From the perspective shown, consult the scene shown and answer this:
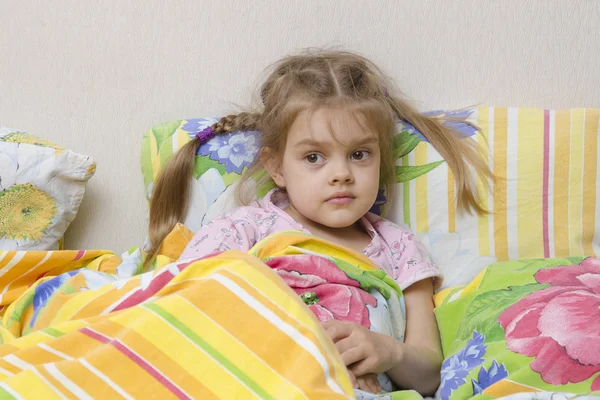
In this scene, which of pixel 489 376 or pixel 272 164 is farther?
pixel 272 164

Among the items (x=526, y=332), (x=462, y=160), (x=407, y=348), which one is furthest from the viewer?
(x=462, y=160)

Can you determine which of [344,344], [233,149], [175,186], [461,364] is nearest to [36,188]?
[175,186]

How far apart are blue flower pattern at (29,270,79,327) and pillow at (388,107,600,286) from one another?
619 millimetres

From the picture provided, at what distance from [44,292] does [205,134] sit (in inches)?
17.4

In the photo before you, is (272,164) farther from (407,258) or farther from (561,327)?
(561,327)

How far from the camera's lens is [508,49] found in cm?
132

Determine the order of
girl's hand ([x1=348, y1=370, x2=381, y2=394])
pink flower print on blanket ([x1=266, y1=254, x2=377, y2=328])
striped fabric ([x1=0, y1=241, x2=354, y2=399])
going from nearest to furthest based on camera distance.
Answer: striped fabric ([x1=0, y1=241, x2=354, y2=399])
girl's hand ([x1=348, y1=370, x2=381, y2=394])
pink flower print on blanket ([x1=266, y1=254, x2=377, y2=328])

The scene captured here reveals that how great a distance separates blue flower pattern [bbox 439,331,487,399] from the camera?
836 mm

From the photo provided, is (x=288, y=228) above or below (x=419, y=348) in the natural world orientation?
above

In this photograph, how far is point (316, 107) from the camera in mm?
1152

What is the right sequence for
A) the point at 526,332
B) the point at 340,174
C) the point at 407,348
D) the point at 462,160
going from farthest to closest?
1. the point at 462,160
2. the point at 340,174
3. the point at 407,348
4. the point at 526,332

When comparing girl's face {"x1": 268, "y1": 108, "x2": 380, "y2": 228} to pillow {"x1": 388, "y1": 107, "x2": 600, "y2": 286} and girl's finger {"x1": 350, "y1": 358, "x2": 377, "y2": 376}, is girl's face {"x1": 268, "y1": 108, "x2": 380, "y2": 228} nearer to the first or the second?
pillow {"x1": 388, "y1": 107, "x2": 600, "y2": 286}

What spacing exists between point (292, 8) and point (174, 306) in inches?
31.9

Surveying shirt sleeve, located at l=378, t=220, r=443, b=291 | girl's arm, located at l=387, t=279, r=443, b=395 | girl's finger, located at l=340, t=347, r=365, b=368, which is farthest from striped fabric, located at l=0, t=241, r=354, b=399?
shirt sleeve, located at l=378, t=220, r=443, b=291
